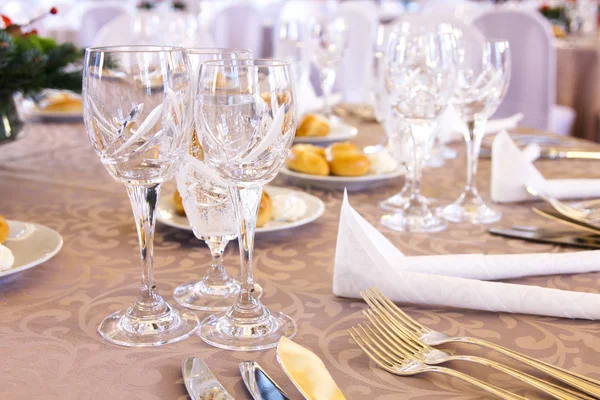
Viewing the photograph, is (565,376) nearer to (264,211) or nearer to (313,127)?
(264,211)

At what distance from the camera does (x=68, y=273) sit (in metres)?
0.78

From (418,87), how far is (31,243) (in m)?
0.53

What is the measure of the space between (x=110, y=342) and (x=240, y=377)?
0.14 metres

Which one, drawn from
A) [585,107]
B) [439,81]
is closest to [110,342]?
[439,81]

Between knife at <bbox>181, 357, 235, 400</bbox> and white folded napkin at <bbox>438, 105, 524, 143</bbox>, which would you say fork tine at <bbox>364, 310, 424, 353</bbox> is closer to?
knife at <bbox>181, 357, 235, 400</bbox>

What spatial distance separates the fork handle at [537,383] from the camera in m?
0.49

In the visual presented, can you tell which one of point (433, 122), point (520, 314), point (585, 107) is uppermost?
point (433, 122)

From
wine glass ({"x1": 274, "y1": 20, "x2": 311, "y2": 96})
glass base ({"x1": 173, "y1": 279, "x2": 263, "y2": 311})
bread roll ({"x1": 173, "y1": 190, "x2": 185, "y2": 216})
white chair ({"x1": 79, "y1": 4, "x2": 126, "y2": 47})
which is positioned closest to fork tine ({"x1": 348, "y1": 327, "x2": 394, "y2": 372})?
glass base ({"x1": 173, "y1": 279, "x2": 263, "y2": 311})

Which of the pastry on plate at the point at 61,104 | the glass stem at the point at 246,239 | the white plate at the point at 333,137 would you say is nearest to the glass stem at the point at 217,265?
the glass stem at the point at 246,239

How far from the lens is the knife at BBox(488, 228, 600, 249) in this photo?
867 millimetres

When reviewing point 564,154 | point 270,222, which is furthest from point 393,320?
point 564,154

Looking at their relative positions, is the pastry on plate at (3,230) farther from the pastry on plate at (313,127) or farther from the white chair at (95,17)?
the white chair at (95,17)

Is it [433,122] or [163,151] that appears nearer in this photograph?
[163,151]

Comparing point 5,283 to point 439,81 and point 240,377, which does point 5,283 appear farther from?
point 439,81
